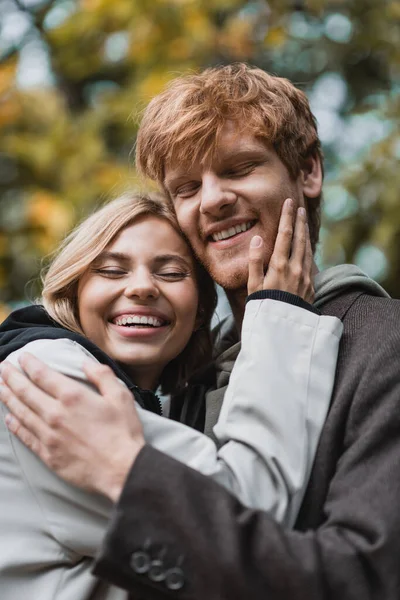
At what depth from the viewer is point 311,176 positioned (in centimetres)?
277

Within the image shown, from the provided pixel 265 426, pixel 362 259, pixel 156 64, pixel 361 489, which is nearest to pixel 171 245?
pixel 265 426

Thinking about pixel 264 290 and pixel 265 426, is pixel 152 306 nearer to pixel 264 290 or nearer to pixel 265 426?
pixel 264 290

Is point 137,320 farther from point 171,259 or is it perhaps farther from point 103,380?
point 103,380

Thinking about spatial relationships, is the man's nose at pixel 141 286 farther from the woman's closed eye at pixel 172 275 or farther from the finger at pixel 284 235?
the finger at pixel 284 235

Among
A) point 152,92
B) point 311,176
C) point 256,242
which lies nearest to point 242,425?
point 256,242

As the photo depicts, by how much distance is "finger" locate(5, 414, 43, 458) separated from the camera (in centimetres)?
184

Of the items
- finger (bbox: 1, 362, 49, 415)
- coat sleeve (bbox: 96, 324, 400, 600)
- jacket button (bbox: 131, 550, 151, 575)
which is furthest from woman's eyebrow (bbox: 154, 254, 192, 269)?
jacket button (bbox: 131, 550, 151, 575)

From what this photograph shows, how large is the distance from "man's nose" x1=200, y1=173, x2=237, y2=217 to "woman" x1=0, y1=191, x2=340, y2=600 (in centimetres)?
19

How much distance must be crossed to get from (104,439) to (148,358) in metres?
0.77

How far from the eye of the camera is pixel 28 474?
1.89 m

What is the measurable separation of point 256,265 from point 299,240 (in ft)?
0.57

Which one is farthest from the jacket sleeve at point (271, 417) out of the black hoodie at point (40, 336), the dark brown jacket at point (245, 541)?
the black hoodie at point (40, 336)

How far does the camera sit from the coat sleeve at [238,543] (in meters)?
1.61

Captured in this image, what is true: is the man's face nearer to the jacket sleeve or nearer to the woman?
the woman
